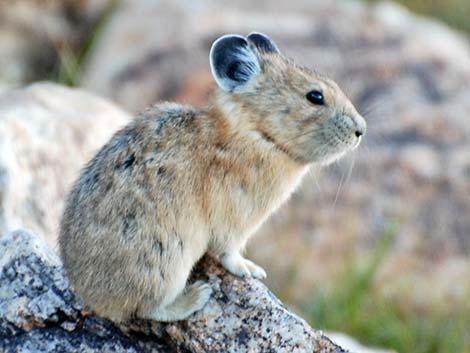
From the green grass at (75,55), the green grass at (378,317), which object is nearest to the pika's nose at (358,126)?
the green grass at (378,317)

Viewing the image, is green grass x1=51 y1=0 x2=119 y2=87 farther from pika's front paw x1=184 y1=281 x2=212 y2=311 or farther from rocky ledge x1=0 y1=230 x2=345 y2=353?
pika's front paw x1=184 y1=281 x2=212 y2=311

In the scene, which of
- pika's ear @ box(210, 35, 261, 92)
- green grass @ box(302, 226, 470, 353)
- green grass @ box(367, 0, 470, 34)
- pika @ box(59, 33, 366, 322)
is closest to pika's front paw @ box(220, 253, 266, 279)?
A: pika @ box(59, 33, 366, 322)

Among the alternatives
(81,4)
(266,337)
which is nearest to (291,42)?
(81,4)

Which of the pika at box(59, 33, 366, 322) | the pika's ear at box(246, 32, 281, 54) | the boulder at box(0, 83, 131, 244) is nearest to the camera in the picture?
the pika at box(59, 33, 366, 322)

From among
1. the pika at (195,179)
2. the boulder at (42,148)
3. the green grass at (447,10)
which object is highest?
the pika at (195,179)

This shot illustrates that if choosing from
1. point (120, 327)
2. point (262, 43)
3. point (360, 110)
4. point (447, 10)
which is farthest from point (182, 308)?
point (447, 10)

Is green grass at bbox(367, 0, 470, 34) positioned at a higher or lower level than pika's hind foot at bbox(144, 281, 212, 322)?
lower

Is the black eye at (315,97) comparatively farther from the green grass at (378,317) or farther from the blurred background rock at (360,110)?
the green grass at (378,317)

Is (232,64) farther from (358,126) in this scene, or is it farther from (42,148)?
(42,148)
